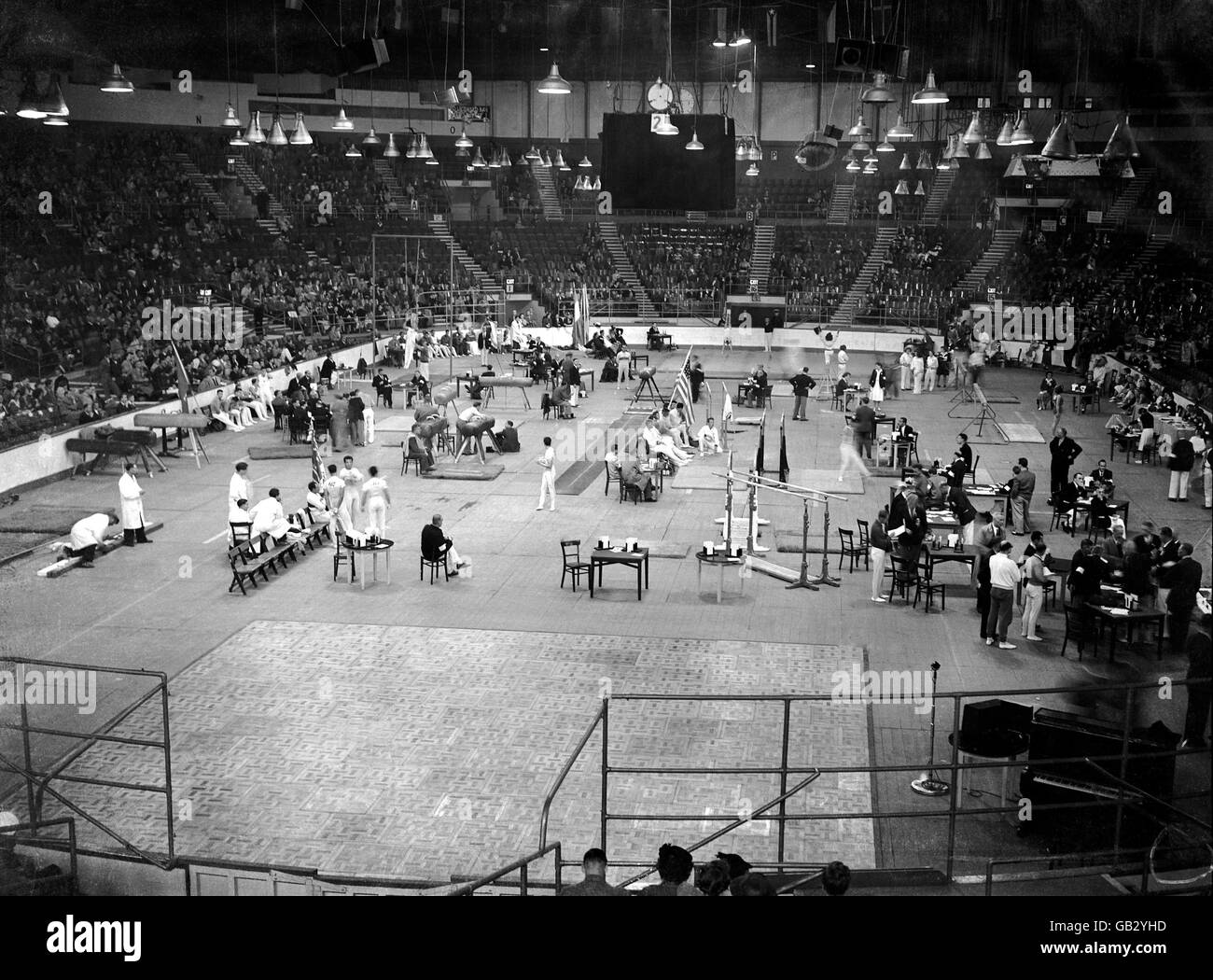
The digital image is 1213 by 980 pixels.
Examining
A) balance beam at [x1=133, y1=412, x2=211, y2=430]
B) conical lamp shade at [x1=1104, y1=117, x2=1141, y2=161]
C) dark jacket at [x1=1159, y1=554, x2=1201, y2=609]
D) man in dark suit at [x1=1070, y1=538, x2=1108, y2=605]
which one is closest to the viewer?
dark jacket at [x1=1159, y1=554, x2=1201, y2=609]

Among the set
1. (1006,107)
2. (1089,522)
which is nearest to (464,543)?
(1089,522)

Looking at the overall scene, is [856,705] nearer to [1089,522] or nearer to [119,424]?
[1089,522]

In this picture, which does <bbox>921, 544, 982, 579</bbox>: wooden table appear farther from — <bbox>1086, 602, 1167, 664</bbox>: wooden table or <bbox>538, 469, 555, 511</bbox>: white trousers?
<bbox>538, 469, 555, 511</bbox>: white trousers

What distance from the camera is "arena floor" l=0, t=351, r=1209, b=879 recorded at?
10555mm

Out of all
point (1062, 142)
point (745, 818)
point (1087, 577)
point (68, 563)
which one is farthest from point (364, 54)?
point (745, 818)

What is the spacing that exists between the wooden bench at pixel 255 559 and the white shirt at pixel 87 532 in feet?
6.06

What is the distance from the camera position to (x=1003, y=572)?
Result: 48.2ft

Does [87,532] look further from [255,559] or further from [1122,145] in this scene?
[1122,145]

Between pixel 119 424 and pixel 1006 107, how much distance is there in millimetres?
22107

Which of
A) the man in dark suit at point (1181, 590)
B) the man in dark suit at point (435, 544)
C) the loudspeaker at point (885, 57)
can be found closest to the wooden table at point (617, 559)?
the man in dark suit at point (435, 544)

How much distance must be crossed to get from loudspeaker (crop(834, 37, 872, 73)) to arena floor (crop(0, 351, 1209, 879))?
706cm

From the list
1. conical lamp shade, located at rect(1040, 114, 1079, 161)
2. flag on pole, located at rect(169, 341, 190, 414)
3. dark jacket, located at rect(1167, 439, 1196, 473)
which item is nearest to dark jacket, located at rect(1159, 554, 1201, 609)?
conical lamp shade, located at rect(1040, 114, 1079, 161)

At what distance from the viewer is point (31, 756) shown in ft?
39.6

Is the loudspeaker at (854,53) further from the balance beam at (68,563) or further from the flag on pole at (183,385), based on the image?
the flag on pole at (183,385)
